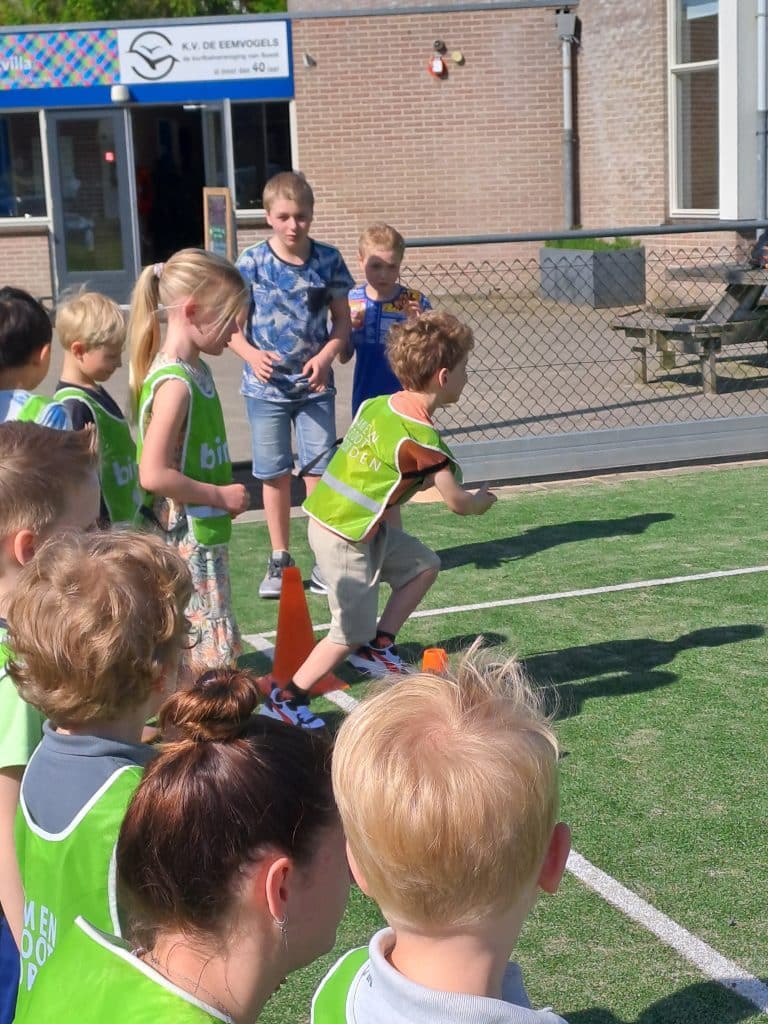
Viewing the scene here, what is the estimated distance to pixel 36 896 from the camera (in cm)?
212

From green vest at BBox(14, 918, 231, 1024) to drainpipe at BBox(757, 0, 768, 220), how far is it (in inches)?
657

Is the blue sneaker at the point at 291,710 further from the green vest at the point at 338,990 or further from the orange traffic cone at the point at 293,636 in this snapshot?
the green vest at the point at 338,990

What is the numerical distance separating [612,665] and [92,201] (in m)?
19.1

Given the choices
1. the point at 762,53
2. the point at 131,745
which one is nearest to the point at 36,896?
the point at 131,745

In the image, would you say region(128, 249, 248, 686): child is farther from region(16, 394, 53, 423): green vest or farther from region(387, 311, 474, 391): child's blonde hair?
region(387, 311, 474, 391): child's blonde hair

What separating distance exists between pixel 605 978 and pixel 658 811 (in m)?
0.99

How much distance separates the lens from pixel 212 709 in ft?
6.34

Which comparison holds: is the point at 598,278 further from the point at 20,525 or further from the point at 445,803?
the point at 445,803

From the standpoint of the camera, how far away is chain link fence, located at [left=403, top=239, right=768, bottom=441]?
438 inches

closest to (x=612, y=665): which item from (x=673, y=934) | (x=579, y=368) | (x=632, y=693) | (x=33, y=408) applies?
(x=632, y=693)

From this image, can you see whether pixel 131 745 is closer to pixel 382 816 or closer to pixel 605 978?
pixel 382 816

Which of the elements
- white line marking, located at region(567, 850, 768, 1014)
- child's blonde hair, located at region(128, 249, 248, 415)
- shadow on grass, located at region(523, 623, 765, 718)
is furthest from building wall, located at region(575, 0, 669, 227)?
white line marking, located at region(567, 850, 768, 1014)

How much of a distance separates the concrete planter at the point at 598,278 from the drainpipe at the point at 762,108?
168 cm

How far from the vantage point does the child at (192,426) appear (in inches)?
179
